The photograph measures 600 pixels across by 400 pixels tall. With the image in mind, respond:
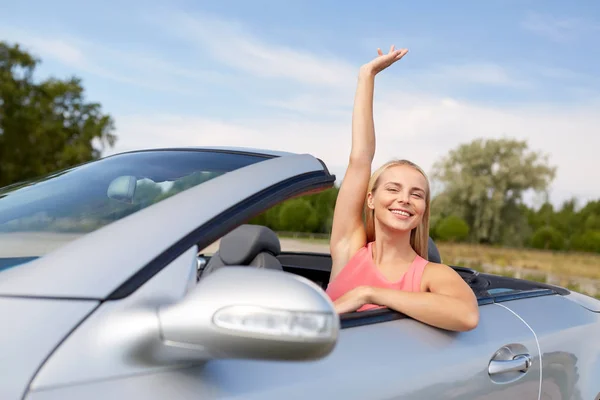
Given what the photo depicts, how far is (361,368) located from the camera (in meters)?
1.66

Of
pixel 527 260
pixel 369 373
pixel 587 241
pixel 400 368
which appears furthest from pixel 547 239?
pixel 369 373

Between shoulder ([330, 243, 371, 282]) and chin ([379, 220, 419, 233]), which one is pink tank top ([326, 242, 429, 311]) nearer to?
shoulder ([330, 243, 371, 282])

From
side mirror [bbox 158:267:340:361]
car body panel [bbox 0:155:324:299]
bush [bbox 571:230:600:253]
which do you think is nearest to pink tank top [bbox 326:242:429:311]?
car body panel [bbox 0:155:324:299]

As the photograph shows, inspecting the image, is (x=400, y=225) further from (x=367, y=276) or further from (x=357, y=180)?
(x=357, y=180)

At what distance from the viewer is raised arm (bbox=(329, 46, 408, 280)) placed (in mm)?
2590

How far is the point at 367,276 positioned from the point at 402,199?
283 millimetres

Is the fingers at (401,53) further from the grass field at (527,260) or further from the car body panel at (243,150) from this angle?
the grass field at (527,260)

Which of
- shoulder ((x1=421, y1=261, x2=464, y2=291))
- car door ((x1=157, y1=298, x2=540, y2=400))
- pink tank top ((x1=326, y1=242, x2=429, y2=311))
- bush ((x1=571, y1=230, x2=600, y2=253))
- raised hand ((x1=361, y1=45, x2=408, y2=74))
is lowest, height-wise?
bush ((x1=571, y1=230, x2=600, y2=253))

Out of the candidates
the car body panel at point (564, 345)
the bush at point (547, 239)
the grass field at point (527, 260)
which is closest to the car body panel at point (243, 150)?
the car body panel at point (564, 345)

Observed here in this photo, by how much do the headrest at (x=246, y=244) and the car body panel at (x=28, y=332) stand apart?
183 centimetres

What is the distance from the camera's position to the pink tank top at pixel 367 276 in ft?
7.54

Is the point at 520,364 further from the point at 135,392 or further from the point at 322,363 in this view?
the point at 135,392

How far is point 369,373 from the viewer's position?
5.47ft

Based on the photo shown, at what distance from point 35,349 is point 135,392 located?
186 millimetres
